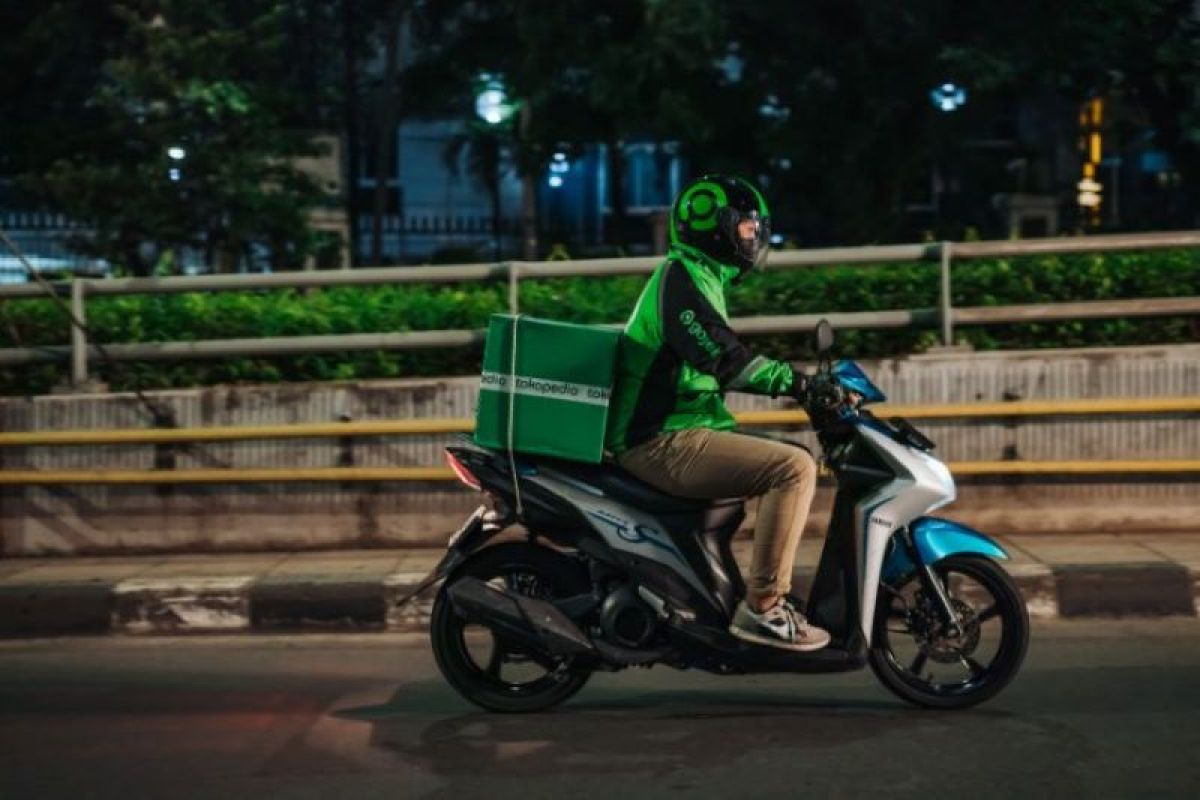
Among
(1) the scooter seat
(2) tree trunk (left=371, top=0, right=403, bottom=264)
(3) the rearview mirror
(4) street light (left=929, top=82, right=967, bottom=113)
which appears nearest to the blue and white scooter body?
(3) the rearview mirror

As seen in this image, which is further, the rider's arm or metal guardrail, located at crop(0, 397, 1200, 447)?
metal guardrail, located at crop(0, 397, 1200, 447)

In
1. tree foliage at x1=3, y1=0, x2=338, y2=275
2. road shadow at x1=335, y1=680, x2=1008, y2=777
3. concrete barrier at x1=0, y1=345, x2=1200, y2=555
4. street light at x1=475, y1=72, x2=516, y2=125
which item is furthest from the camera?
street light at x1=475, y1=72, x2=516, y2=125

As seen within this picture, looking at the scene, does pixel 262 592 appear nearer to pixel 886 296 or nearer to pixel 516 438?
pixel 516 438

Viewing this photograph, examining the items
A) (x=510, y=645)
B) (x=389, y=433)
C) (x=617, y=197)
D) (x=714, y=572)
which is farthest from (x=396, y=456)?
(x=617, y=197)

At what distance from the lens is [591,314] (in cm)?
923

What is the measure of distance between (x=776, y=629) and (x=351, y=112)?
73.7ft

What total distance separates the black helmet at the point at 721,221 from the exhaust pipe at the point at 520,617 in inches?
50.5

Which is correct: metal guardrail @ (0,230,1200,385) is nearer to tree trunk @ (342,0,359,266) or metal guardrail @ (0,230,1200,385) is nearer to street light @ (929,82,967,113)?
street light @ (929,82,967,113)

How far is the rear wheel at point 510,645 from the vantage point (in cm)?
584

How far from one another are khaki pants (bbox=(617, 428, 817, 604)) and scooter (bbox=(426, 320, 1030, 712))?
8cm


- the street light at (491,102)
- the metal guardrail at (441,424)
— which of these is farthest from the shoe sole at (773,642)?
the street light at (491,102)

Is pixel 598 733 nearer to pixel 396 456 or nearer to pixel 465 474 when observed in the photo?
pixel 465 474

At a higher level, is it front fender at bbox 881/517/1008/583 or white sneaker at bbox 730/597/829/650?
front fender at bbox 881/517/1008/583

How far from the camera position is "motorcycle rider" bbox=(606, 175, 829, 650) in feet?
18.3
